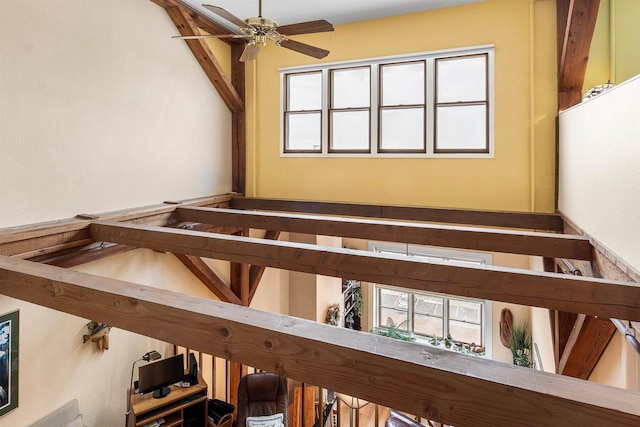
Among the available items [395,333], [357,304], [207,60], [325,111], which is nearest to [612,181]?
[325,111]

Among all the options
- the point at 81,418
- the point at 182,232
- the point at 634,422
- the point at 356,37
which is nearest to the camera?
the point at 634,422

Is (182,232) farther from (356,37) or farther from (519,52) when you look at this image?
(519,52)

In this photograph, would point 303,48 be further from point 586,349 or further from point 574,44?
point 586,349

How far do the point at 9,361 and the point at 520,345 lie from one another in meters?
6.63

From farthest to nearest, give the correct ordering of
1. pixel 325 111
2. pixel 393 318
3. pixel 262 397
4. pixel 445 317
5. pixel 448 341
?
pixel 393 318
pixel 445 317
pixel 448 341
pixel 325 111
pixel 262 397

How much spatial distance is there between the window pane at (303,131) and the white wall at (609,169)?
322 cm

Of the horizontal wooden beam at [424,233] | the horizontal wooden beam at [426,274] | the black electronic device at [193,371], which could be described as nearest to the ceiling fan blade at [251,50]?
the horizontal wooden beam at [424,233]

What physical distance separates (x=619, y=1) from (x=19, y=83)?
5.88m

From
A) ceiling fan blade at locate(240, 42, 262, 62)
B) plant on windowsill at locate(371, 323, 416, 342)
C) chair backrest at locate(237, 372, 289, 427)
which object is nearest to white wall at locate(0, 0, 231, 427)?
chair backrest at locate(237, 372, 289, 427)

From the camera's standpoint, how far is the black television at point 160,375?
3990 mm

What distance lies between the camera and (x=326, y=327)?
151 cm

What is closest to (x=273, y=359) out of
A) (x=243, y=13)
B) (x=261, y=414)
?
(x=261, y=414)

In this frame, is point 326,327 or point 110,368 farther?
point 110,368

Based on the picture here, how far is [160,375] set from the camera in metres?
4.13
